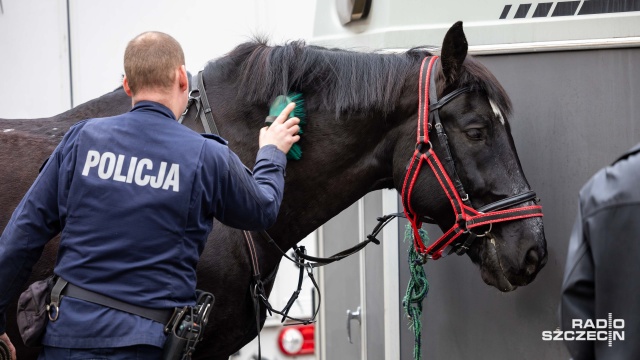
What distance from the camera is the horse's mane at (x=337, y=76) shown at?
3.38 meters

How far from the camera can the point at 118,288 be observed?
2445 millimetres

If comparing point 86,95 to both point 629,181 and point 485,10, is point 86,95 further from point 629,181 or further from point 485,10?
point 629,181

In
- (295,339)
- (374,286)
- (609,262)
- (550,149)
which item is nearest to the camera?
(609,262)

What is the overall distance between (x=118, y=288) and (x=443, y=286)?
6.04ft

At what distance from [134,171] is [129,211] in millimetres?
111

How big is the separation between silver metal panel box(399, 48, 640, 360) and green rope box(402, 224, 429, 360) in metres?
0.17

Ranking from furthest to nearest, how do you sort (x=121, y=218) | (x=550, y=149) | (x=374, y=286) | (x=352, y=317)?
(x=352, y=317), (x=374, y=286), (x=550, y=149), (x=121, y=218)

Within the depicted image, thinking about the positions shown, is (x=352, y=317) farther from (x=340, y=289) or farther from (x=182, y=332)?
(x=182, y=332)

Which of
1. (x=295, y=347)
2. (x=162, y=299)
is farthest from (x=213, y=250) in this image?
(x=295, y=347)

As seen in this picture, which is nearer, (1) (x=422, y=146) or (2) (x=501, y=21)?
(1) (x=422, y=146)

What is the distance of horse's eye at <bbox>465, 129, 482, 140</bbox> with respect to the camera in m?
3.36

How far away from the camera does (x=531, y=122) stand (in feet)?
12.2

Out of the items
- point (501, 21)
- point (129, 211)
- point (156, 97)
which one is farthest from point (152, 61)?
point (501, 21)

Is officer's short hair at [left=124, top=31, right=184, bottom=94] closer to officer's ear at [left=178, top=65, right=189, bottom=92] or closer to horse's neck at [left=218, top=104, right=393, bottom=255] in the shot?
officer's ear at [left=178, top=65, right=189, bottom=92]
